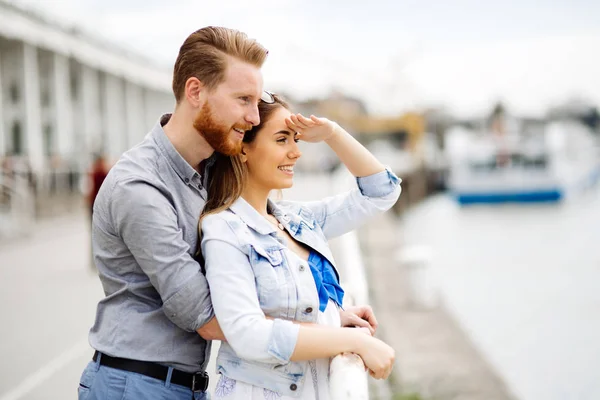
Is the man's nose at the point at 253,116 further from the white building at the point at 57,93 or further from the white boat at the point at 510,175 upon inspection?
the white boat at the point at 510,175

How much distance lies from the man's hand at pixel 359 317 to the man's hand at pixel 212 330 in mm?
481

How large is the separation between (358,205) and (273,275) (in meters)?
0.67

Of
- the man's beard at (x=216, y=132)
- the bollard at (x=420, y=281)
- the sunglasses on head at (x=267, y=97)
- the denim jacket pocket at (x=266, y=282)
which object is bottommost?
the bollard at (x=420, y=281)

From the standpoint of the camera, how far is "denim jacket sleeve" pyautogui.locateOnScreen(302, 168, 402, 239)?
8.56 ft

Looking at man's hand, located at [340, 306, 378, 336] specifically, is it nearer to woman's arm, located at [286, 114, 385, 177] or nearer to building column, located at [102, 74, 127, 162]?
woman's arm, located at [286, 114, 385, 177]

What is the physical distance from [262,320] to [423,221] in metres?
41.5

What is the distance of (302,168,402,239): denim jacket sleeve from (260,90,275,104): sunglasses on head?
1.56 feet

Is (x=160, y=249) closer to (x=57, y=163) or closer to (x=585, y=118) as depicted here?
(x=57, y=163)

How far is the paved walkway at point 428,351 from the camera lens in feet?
25.2

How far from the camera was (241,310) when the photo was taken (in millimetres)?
1943

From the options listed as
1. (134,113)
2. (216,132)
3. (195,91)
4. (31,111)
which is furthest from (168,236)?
(134,113)

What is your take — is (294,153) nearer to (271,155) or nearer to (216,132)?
(271,155)

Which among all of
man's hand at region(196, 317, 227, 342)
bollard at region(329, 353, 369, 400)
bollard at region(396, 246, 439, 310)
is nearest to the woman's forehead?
man's hand at region(196, 317, 227, 342)

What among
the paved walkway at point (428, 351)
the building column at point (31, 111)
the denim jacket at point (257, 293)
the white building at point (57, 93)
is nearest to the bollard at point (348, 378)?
the denim jacket at point (257, 293)
